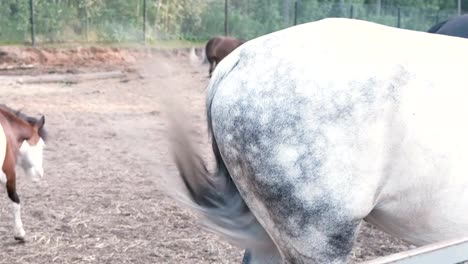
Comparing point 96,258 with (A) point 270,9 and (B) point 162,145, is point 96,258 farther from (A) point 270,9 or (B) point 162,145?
(A) point 270,9

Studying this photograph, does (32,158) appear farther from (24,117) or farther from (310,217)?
(310,217)

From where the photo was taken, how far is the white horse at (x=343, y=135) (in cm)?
210

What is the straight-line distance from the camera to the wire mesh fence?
1728 centimetres

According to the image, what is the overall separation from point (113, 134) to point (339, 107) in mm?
5910

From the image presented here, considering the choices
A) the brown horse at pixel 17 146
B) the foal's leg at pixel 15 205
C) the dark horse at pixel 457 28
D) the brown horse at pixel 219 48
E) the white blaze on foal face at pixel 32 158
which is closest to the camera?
the dark horse at pixel 457 28

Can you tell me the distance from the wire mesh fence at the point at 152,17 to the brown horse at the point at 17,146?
8.15m

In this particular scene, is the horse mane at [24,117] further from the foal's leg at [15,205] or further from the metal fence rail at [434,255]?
the metal fence rail at [434,255]

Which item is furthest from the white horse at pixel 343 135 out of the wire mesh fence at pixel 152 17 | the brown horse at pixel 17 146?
the wire mesh fence at pixel 152 17

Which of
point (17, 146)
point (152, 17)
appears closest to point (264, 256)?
point (17, 146)

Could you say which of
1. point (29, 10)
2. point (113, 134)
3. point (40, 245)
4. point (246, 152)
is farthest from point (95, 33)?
point (246, 152)

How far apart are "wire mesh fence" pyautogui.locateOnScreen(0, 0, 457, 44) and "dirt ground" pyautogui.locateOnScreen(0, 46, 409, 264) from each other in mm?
6895

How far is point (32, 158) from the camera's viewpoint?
5207 millimetres

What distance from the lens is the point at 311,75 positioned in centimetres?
213

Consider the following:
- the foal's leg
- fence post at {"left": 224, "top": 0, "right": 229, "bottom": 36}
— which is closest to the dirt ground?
the foal's leg
